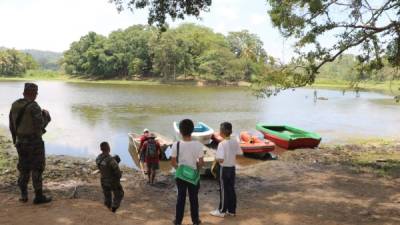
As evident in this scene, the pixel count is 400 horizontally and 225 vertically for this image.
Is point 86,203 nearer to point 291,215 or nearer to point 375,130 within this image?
point 291,215

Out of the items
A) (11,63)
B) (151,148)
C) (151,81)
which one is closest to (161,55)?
(151,81)

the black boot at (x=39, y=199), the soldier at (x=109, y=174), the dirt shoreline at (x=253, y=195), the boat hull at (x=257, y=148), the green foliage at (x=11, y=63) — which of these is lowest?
the boat hull at (x=257, y=148)

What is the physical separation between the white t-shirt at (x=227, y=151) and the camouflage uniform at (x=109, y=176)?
5.53ft

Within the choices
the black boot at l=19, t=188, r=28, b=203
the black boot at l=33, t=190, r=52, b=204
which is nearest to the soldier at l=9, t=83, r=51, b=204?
the black boot at l=33, t=190, r=52, b=204

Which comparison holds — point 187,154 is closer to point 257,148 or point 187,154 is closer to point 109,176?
point 109,176

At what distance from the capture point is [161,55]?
89.2m

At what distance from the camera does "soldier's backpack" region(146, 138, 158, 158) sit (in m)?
10.4

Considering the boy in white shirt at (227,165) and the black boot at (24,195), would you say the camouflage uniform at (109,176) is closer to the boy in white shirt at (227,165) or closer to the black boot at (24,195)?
the black boot at (24,195)

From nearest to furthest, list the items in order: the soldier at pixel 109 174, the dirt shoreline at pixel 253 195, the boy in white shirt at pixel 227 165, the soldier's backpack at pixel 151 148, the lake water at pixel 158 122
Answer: the dirt shoreline at pixel 253 195 < the boy in white shirt at pixel 227 165 < the soldier at pixel 109 174 < the soldier's backpack at pixel 151 148 < the lake water at pixel 158 122

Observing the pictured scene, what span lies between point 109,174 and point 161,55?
83.7 m

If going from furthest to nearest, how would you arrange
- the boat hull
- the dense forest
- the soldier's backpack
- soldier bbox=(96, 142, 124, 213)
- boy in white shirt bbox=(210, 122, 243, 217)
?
the dense forest, the boat hull, the soldier's backpack, soldier bbox=(96, 142, 124, 213), boy in white shirt bbox=(210, 122, 243, 217)

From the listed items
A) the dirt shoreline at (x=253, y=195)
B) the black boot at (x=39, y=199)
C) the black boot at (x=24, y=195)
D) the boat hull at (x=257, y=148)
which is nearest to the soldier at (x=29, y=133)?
the black boot at (x=39, y=199)

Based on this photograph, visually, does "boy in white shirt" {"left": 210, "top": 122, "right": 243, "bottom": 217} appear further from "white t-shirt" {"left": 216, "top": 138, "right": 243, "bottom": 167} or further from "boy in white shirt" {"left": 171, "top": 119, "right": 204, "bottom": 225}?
"boy in white shirt" {"left": 171, "top": 119, "right": 204, "bottom": 225}

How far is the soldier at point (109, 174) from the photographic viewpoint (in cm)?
670
